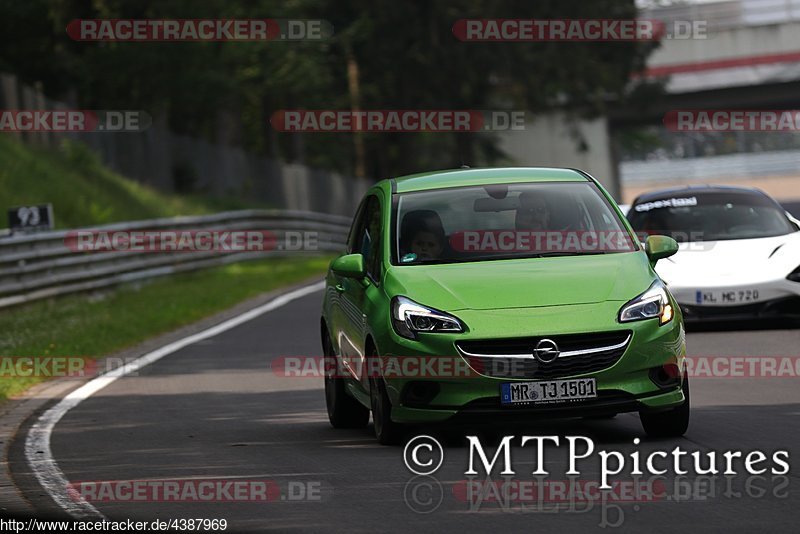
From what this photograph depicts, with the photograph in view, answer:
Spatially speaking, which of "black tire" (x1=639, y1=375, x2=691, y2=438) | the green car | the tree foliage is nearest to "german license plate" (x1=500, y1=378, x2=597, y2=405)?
the green car

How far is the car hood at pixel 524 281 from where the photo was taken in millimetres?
9484

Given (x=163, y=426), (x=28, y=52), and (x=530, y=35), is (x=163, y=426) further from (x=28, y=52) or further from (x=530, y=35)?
(x=530, y=35)

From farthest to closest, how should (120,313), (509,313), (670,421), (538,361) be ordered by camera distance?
(120,313)
(670,421)
(509,313)
(538,361)

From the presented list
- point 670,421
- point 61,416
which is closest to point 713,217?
point 61,416

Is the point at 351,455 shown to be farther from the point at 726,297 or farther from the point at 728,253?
the point at 728,253

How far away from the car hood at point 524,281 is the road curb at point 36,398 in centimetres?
241

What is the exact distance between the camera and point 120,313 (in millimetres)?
22578

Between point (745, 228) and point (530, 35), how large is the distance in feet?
118

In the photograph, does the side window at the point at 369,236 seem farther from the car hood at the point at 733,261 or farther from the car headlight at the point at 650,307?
the car hood at the point at 733,261

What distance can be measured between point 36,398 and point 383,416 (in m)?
4.99

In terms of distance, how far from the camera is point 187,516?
7734 millimetres

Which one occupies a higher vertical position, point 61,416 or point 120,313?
point 61,416

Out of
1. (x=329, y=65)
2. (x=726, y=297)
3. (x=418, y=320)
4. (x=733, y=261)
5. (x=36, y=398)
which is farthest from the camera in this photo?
(x=329, y=65)

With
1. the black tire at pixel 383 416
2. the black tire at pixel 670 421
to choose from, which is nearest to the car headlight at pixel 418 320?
the black tire at pixel 383 416
